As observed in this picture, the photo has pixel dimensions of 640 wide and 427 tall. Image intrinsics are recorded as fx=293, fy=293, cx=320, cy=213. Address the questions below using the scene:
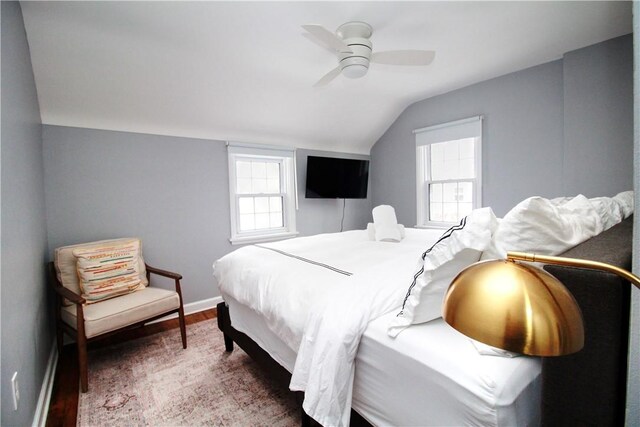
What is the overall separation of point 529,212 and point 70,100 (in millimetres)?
3389

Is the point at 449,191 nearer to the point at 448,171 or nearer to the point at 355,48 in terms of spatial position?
the point at 448,171

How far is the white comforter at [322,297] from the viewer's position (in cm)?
119

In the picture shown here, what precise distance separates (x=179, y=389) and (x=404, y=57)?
9.43ft

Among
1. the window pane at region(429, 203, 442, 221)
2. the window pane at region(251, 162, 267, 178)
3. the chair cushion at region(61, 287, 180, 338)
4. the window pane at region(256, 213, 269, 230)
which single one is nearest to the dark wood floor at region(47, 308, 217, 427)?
the chair cushion at region(61, 287, 180, 338)

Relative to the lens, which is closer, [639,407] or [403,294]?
[639,407]

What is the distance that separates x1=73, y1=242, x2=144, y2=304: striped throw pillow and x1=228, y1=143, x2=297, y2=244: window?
120cm

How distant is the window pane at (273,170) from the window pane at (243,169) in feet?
0.99

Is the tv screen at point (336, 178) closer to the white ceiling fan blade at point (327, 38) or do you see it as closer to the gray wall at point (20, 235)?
the white ceiling fan blade at point (327, 38)

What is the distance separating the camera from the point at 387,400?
3.70ft

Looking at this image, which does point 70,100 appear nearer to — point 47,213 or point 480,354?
point 47,213

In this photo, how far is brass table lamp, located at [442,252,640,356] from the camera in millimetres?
462

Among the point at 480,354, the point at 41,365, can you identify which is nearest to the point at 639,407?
the point at 480,354

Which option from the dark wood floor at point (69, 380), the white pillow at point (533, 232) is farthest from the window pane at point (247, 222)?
the white pillow at point (533, 232)

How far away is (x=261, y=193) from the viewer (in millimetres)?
4008
